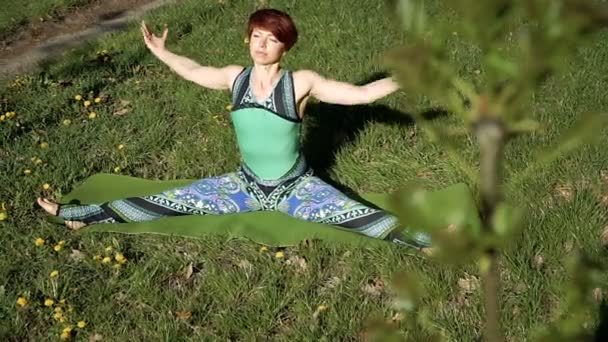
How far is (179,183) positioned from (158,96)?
5.34 feet

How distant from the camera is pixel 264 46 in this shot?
447 cm

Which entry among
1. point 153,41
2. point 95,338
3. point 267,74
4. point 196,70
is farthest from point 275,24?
point 95,338

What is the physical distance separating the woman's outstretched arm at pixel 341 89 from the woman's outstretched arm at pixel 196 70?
0.47m

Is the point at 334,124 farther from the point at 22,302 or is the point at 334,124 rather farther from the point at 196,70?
the point at 22,302

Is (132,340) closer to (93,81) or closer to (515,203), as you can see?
(515,203)

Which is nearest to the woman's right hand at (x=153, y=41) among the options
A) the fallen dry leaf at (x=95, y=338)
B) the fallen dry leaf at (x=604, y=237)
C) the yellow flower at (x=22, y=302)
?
the yellow flower at (x=22, y=302)

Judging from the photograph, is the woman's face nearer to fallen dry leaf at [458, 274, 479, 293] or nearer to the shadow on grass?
the shadow on grass

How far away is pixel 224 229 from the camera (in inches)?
179

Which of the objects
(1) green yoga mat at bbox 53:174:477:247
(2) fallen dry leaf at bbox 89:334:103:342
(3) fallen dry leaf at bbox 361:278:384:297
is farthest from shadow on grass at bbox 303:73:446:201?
(2) fallen dry leaf at bbox 89:334:103:342

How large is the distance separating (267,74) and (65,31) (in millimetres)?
5372

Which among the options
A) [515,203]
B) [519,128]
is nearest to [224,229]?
[515,203]

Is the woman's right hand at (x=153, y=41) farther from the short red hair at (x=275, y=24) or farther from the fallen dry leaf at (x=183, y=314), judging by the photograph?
the fallen dry leaf at (x=183, y=314)

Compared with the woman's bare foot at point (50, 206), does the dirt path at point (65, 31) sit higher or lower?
higher

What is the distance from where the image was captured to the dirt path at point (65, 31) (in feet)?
27.1
